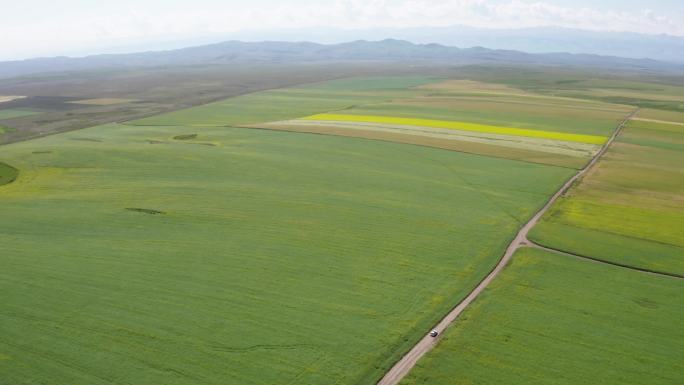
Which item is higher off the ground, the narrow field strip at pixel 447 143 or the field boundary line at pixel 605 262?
the narrow field strip at pixel 447 143

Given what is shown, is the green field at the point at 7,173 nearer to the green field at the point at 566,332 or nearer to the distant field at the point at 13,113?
the green field at the point at 566,332

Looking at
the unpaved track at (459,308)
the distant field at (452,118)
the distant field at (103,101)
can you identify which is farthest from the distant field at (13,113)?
the unpaved track at (459,308)

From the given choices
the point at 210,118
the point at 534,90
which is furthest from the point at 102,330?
the point at 534,90

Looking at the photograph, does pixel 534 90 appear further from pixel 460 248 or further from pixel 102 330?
pixel 102 330

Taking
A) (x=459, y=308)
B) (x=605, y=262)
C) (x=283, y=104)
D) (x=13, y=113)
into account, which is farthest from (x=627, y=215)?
(x=13, y=113)

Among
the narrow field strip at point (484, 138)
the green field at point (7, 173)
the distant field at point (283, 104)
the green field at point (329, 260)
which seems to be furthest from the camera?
the distant field at point (283, 104)

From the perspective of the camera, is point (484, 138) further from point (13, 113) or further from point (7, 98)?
point (7, 98)
